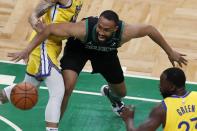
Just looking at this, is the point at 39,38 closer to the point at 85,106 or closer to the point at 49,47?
the point at 49,47

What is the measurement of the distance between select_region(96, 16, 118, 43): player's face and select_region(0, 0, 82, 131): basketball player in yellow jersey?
0.52 meters

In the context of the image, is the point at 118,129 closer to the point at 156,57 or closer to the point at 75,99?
the point at 75,99

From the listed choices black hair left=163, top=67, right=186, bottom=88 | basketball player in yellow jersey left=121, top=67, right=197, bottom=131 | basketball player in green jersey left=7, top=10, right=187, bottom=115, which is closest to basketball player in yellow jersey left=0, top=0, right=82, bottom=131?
basketball player in green jersey left=7, top=10, right=187, bottom=115

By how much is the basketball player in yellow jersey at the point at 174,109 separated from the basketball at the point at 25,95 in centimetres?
179

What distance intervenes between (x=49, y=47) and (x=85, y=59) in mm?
470

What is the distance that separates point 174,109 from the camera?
5.30 meters

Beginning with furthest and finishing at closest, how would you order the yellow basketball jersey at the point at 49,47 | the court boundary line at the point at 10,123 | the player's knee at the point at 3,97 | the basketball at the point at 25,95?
the court boundary line at the point at 10,123
the player's knee at the point at 3,97
the yellow basketball jersey at the point at 49,47
the basketball at the point at 25,95

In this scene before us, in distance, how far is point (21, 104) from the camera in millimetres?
6746

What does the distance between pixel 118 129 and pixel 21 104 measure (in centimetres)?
159

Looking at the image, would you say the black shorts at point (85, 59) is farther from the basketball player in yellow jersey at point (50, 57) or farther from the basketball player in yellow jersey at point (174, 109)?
the basketball player in yellow jersey at point (174, 109)

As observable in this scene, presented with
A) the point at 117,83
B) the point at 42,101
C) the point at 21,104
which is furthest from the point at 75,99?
the point at 21,104

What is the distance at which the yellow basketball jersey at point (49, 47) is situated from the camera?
22.6ft

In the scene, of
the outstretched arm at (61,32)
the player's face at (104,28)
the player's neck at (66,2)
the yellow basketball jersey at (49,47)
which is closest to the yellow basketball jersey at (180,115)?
the player's face at (104,28)

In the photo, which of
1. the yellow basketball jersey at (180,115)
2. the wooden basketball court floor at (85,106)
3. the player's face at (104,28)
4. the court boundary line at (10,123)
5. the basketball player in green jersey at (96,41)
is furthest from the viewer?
the wooden basketball court floor at (85,106)
